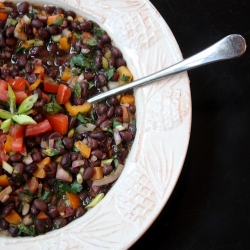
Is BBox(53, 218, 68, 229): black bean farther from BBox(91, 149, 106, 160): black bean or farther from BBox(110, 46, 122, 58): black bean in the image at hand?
A: BBox(110, 46, 122, 58): black bean

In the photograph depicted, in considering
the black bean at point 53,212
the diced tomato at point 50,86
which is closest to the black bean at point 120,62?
the diced tomato at point 50,86

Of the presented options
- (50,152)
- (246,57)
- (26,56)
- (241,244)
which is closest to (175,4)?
(246,57)

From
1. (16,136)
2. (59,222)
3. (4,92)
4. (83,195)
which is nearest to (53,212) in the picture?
(59,222)

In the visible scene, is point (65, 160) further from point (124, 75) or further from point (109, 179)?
point (124, 75)

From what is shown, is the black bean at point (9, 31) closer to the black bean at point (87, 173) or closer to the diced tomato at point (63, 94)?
the diced tomato at point (63, 94)

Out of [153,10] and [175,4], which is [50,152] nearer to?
[153,10]

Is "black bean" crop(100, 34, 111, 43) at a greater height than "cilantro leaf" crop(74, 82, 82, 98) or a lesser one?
greater

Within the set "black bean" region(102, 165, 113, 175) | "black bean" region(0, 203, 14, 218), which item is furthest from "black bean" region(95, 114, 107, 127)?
"black bean" region(0, 203, 14, 218)
